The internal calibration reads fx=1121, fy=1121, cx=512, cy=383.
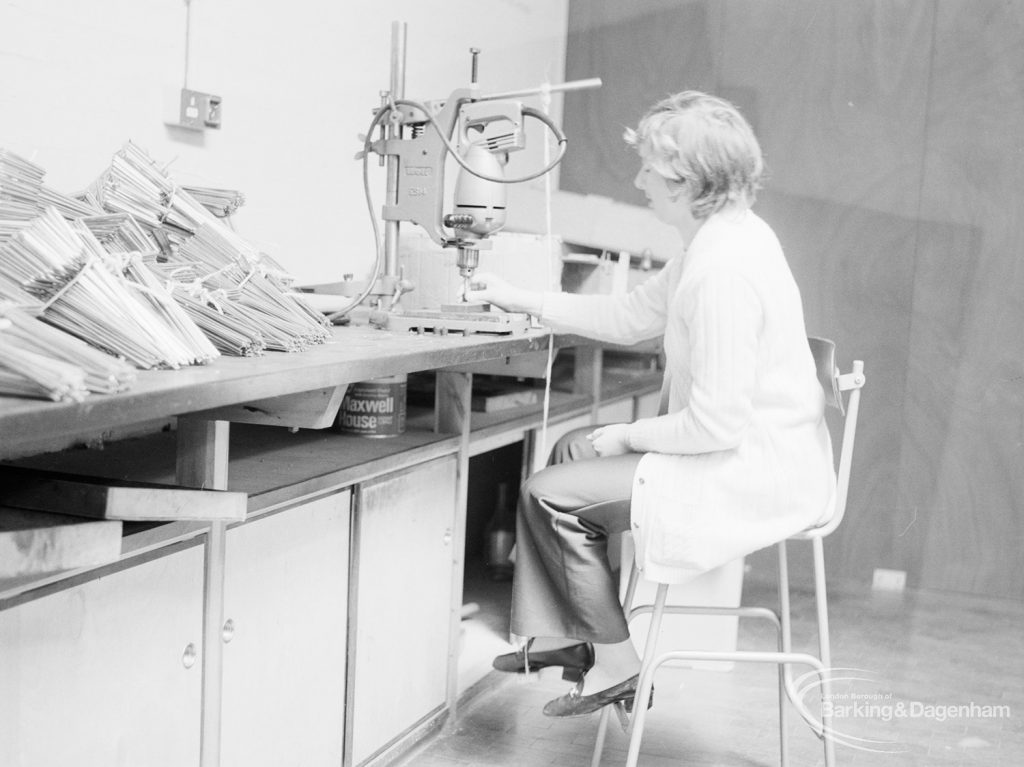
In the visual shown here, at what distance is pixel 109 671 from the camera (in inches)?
62.6

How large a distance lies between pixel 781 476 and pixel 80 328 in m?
1.32

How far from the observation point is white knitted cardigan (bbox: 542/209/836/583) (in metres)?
2.07

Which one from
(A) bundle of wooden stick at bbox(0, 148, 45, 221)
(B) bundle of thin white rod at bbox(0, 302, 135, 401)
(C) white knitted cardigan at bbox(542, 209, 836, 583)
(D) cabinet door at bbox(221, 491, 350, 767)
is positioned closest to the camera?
(B) bundle of thin white rod at bbox(0, 302, 135, 401)

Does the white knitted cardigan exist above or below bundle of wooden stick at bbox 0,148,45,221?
below

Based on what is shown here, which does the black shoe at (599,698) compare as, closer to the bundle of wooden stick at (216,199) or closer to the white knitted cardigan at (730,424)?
the white knitted cardigan at (730,424)

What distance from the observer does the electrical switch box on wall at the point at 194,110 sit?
254 centimetres

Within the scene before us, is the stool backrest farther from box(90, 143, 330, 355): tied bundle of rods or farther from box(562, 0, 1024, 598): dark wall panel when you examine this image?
box(562, 0, 1024, 598): dark wall panel

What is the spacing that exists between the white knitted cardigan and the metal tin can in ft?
2.05

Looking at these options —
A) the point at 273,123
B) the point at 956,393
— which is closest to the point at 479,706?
the point at 273,123

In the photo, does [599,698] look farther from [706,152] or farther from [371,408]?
[706,152]

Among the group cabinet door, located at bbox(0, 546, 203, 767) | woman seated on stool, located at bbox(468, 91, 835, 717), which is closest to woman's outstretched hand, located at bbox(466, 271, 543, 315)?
woman seated on stool, located at bbox(468, 91, 835, 717)

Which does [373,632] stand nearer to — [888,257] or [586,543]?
[586,543]

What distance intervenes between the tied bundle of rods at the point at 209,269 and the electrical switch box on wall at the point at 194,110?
0.57 m

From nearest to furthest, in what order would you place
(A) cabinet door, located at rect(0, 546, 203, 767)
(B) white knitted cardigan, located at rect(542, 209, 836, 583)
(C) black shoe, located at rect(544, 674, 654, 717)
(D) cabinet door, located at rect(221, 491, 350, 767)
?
(A) cabinet door, located at rect(0, 546, 203, 767)
(D) cabinet door, located at rect(221, 491, 350, 767)
(B) white knitted cardigan, located at rect(542, 209, 836, 583)
(C) black shoe, located at rect(544, 674, 654, 717)
